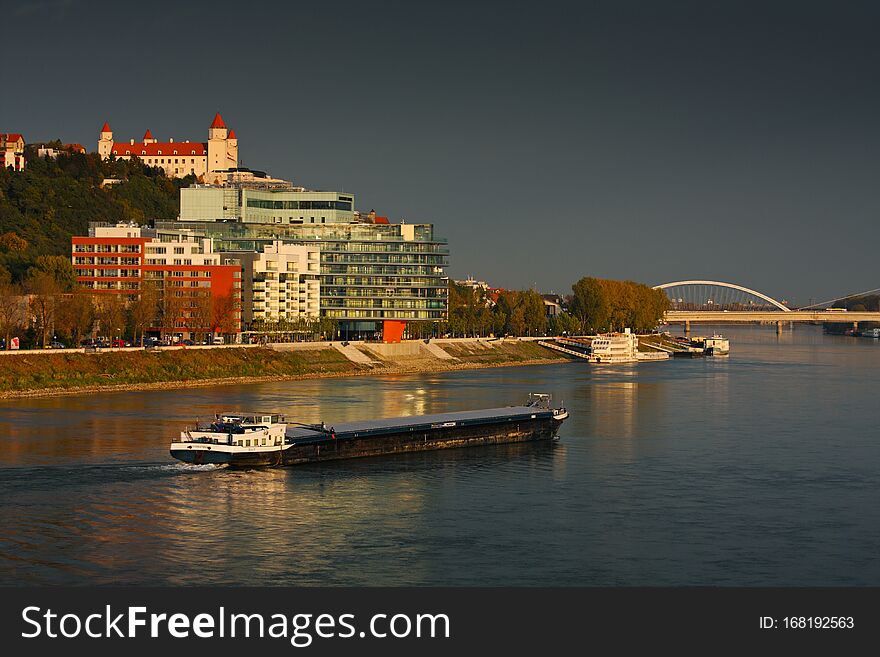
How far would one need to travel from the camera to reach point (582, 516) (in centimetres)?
4312

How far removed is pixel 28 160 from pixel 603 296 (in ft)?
313

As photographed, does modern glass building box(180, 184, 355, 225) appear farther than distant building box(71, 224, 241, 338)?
Yes

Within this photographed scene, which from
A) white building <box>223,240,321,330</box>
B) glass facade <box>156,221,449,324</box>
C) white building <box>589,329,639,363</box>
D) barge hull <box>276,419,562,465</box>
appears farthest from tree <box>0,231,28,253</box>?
barge hull <box>276,419,562,465</box>

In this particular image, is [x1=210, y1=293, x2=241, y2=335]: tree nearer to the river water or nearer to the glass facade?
the glass facade

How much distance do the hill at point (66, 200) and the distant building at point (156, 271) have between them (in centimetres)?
692

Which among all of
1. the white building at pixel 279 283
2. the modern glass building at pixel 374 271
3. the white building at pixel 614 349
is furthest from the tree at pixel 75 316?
the white building at pixel 614 349

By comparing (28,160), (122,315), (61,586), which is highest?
(28,160)

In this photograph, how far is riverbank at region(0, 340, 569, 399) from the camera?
282 ft

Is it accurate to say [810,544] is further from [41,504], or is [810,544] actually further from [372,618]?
[41,504]

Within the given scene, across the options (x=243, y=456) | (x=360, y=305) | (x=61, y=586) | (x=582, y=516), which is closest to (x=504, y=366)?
(x=360, y=305)

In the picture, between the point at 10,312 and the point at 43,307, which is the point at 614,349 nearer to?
the point at 43,307

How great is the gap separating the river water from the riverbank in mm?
7213

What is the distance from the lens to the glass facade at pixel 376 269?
15062 cm

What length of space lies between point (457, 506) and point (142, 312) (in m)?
75.4
